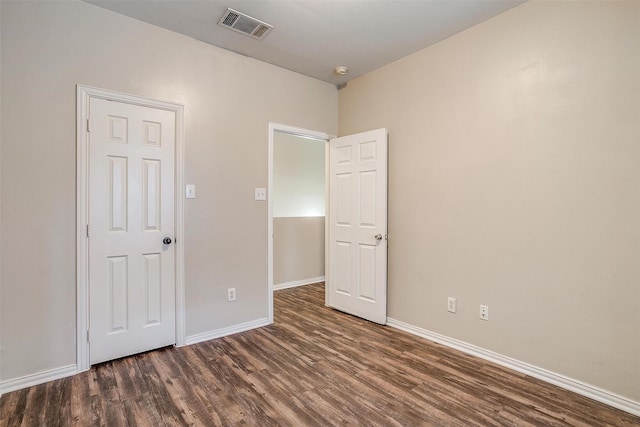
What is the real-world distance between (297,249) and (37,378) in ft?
10.8

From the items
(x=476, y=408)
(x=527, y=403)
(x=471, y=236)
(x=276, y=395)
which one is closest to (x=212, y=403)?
(x=276, y=395)

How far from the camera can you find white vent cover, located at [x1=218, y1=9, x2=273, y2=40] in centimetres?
240

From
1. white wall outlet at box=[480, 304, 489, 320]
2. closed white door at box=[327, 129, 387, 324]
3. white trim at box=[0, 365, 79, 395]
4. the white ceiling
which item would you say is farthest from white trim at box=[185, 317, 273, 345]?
the white ceiling

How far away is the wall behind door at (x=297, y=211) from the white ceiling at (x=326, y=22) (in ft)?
6.65

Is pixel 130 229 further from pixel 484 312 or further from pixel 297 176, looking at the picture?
pixel 297 176

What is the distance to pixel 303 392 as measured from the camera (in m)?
2.05

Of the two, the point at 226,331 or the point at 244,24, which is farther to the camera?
the point at 226,331

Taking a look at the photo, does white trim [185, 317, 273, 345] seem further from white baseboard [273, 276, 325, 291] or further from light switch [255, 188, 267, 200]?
white baseboard [273, 276, 325, 291]

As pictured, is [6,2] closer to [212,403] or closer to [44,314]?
[44,314]

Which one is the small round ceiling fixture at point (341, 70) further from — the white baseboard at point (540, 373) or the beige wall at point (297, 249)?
the white baseboard at point (540, 373)

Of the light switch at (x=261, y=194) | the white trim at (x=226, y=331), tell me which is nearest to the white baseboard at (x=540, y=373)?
the white trim at (x=226, y=331)

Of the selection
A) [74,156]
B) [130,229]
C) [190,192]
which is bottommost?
[130,229]

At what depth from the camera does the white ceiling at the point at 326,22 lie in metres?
2.28

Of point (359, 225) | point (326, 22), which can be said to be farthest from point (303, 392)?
point (326, 22)
